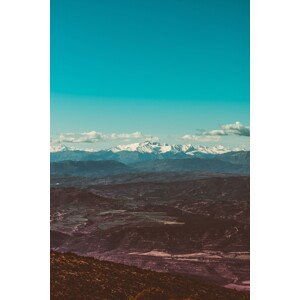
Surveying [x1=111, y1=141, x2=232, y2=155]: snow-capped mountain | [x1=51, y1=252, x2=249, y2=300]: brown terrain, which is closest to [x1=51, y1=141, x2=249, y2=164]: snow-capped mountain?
[x1=111, y1=141, x2=232, y2=155]: snow-capped mountain

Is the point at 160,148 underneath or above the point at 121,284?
above

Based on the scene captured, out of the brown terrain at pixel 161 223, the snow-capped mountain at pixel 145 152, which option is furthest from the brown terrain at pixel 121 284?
the snow-capped mountain at pixel 145 152

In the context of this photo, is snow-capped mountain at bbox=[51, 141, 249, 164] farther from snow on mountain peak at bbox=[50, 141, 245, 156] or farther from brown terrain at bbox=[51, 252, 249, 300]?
brown terrain at bbox=[51, 252, 249, 300]

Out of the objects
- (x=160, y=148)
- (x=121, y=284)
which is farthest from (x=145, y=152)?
(x=121, y=284)

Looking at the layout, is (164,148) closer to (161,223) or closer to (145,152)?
(145,152)

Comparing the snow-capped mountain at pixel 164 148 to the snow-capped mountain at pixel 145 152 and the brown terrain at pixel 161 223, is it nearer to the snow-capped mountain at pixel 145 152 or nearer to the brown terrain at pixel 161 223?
the snow-capped mountain at pixel 145 152
